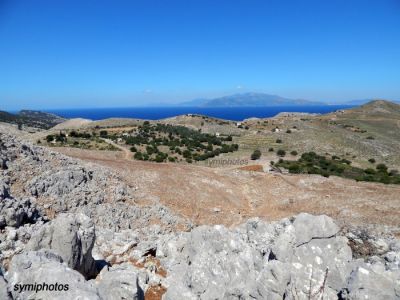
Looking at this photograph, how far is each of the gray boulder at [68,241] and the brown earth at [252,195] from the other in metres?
11.9

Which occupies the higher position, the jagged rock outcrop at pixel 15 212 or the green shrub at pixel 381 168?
the jagged rock outcrop at pixel 15 212

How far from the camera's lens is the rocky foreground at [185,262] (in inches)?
295

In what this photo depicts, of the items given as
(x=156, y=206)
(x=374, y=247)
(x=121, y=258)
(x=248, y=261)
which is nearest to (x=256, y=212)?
(x=156, y=206)

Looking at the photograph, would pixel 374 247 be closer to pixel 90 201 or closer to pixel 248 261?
pixel 248 261

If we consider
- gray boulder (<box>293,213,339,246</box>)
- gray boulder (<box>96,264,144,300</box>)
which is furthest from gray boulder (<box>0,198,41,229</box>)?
gray boulder (<box>293,213,339,246</box>)

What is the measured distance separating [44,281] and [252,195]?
73.9ft

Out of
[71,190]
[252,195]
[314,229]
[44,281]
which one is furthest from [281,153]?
[44,281]

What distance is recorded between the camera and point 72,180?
20.4 m

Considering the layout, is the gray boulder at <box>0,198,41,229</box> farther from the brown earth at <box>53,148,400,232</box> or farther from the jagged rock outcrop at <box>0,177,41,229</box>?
the brown earth at <box>53,148,400,232</box>

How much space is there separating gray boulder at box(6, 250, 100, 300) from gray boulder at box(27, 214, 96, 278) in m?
2.07

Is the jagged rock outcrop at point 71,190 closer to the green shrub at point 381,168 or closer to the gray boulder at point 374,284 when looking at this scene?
the gray boulder at point 374,284

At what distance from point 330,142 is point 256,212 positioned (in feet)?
155

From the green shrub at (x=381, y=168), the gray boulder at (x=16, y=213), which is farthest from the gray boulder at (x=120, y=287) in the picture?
the green shrub at (x=381, y=168)

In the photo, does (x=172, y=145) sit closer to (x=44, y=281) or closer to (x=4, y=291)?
(x=44, y=281)
